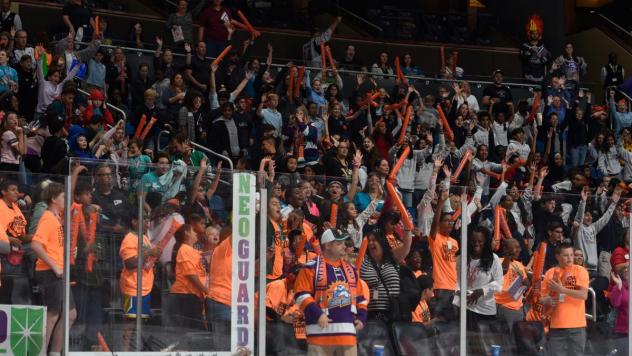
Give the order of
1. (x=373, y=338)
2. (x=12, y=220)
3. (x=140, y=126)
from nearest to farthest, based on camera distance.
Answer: (x=12, y=220)
(x=373, y=338)
(x=140, y=126)

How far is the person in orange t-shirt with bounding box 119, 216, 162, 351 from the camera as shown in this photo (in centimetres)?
1183

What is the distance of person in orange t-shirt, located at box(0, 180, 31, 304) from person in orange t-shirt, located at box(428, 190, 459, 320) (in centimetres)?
410

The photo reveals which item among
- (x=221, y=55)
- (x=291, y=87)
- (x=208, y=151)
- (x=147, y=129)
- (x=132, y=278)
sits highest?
(x=221, y=55)

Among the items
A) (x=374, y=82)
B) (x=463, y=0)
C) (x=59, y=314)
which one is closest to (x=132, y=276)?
(x=59, y=314)

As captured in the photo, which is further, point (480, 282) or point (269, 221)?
point (480, 282)

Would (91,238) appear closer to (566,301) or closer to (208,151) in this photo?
(566,301)

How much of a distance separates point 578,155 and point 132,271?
13638 mm

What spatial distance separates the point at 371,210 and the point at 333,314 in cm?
116

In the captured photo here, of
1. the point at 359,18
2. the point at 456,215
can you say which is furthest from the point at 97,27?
the point at 359,18

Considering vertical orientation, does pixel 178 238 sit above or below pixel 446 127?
below

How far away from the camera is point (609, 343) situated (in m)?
14.3

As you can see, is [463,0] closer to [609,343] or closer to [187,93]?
[187,93]

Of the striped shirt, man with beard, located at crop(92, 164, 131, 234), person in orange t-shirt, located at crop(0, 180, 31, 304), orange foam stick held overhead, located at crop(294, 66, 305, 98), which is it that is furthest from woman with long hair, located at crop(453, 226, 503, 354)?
orange foam stick held overhead, located at crop(294, 66, 305, 98)

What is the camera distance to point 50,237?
11.7 metres
